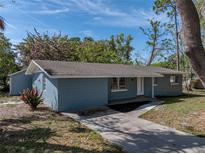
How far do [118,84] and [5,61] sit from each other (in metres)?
15.8

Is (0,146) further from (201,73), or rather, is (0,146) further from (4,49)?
(4,49)

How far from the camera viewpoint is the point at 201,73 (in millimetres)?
3162

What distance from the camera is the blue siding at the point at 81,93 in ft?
46.2

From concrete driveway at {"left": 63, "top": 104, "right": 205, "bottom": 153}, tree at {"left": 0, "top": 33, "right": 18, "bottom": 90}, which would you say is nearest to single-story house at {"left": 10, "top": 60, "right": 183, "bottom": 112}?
concrete driveway at {"left": 63, "top": 104, "right": 205, "bottom": 153}

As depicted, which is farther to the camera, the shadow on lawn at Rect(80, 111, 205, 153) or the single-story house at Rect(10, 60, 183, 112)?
the single-story house at Rect(10, 60, 183, 112)

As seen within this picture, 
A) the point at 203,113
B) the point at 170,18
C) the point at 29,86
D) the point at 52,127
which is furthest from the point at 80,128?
the point at 170,18

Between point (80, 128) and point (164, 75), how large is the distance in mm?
15112

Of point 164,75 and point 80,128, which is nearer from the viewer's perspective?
point 80,128

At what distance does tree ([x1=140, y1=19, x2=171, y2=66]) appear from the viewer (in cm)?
3631

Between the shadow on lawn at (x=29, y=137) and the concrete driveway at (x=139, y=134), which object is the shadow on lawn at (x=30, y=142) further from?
the concrete driveway at (x=139, y=134)

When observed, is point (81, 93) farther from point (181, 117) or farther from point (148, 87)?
point (148, 87)

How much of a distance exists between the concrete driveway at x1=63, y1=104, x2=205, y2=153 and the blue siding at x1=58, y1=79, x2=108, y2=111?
3.98 ft

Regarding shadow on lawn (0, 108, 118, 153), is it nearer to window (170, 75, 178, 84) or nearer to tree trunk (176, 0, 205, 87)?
tree trunk (176, 0, 205, 87)

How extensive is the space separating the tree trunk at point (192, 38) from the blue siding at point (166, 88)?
64.2 ft
